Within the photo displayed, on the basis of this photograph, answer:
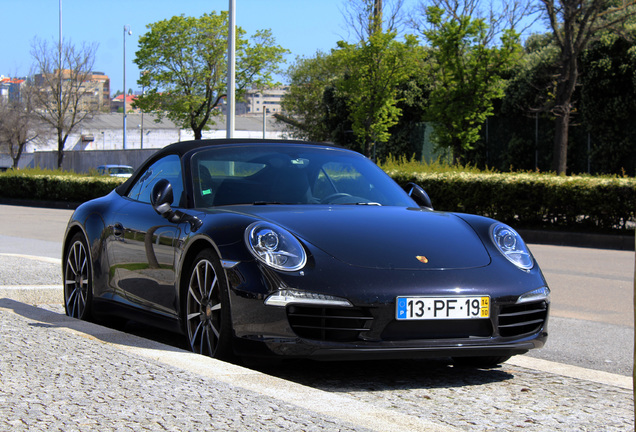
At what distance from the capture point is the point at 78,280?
632 centimetres

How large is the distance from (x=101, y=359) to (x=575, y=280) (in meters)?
7.59

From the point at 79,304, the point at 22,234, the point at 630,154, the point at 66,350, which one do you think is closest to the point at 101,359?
the point at 66,350

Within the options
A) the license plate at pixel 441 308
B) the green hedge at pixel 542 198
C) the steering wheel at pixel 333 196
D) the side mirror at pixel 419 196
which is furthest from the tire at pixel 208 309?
the green hedge at pixel 542 198

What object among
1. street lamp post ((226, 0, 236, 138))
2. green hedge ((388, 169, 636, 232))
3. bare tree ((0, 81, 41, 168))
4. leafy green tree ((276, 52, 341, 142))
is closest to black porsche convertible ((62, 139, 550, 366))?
green hedge ((388, 169, 636, 232))

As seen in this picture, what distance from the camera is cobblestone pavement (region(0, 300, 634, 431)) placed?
304 centimetres

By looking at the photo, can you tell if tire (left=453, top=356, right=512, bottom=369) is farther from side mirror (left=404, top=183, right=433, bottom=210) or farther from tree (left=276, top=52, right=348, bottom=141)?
tree (left=276, top=52, right=348, bottom=141)

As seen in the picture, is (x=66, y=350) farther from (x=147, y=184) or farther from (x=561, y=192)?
(x=561, y=192)

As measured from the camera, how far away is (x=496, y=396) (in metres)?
4.35

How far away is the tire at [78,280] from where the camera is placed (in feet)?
20.1

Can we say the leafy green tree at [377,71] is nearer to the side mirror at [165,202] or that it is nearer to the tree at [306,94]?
the tree at [306,94]

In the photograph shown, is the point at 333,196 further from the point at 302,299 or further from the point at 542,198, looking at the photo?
the point at 542,198

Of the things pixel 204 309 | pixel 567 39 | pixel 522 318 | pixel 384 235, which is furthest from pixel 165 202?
pixel 567 39

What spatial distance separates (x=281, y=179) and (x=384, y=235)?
109 cm

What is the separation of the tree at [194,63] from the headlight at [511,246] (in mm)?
43383
